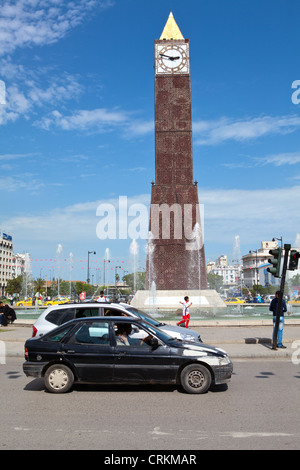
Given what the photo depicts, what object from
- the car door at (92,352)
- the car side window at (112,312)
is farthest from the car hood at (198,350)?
the car side window at (112,312)

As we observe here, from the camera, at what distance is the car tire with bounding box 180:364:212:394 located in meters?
7.67

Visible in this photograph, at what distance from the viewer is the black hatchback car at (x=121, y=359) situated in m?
7.65

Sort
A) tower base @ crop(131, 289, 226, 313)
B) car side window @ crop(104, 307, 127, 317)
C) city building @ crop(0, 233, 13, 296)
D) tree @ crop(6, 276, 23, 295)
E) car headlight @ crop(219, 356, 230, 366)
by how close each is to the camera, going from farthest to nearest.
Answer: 1. city building @ crop(0, 233, 13, 296)
2. tree @ crop(6, 276, 23, 295)
3. tower base @ crop(131, 289, 226, 313)
4. car side window @ crop(104, 307, 127, 317)
5. car headlight @ crop(219, 356, 230, 366)

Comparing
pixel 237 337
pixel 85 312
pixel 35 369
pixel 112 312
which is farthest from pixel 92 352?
pixel 237 337

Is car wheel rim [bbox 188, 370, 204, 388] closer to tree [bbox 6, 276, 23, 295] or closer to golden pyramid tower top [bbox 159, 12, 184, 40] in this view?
golden pyramid tower top [bbox 159, 12, 184, 40]

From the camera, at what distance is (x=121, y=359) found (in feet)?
25.2

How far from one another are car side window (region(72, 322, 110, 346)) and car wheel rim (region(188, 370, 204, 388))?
1550 millimetres

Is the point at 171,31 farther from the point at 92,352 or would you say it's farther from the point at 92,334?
A: the point at 92,352

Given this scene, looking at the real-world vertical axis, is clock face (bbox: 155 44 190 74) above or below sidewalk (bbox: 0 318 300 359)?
above

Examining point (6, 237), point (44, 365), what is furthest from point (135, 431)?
point (6, 237)

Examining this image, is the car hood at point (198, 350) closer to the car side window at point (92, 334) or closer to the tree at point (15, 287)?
the car side window at point (92, 334)

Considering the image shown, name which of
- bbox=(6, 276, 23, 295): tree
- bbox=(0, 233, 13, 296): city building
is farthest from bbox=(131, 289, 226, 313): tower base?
bbox=(0, 233, 13, 296): city building
